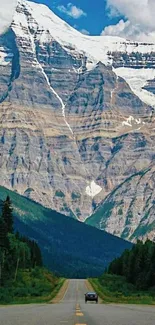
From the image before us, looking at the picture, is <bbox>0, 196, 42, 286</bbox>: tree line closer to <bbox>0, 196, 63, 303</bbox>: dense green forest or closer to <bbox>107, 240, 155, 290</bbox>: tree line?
<bbox>0, 196, 63, 303</bbox>: dense green forest

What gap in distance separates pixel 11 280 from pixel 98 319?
108886mm

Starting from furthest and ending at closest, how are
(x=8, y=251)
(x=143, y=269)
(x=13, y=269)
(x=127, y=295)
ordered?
(x=13, y=269) < (x=143, y=269) < (x=8, y=251) < (x=127, y=295)

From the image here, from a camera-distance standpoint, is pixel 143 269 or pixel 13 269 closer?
pixel 143 269

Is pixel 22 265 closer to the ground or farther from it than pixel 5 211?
closer to the ground

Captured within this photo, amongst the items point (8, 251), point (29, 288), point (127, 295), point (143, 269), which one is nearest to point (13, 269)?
point (8, 251)

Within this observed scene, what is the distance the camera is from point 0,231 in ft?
421

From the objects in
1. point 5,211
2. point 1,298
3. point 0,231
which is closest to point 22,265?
point 5,211

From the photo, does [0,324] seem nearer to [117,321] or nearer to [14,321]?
[14,321]

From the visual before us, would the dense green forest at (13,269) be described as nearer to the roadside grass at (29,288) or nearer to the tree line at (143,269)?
the roadside grass at (29,288)

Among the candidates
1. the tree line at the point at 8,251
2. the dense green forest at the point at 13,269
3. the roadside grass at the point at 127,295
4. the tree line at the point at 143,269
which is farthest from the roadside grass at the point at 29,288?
the tree line at the point at 143,269

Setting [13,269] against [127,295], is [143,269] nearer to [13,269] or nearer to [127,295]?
[13,269]

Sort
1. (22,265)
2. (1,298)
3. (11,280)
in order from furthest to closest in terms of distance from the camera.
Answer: (22,265) → (11,280) → (1,298)

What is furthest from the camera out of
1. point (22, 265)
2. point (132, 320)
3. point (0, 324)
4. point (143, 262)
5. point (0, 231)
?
point (22, 265)

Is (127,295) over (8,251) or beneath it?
beneath
